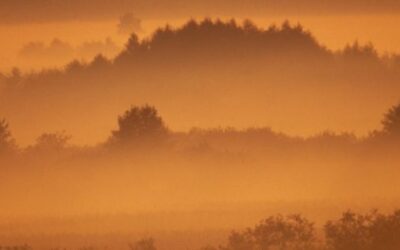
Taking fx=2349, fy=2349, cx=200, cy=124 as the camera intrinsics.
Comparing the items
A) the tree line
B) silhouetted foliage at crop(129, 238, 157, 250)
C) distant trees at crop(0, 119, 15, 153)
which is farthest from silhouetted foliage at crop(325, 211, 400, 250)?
distant trees at crop(0, 119, 15, 153)

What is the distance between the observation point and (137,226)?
6406 centimetres

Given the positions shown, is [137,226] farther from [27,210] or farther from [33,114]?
[33,114]

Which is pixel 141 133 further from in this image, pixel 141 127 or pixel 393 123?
pixel 393 123

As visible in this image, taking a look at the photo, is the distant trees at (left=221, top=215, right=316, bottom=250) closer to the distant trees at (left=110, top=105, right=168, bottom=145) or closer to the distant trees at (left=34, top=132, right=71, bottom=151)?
the distant trees at (left=110, top=105, right=168, bottom=145)

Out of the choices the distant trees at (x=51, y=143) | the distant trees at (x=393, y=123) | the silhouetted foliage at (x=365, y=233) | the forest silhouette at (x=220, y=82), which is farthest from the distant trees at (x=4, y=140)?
the silhouetted foliage at (x=365, y=233)

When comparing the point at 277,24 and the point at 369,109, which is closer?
the point at 369,109

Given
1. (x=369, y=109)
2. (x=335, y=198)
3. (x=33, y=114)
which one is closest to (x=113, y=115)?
(x=33, y=114)

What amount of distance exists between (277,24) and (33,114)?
1721cm

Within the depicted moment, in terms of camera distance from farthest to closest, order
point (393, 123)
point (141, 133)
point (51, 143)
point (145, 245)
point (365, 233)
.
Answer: point (51, 143)
point (141, 133)
point (393, 123)
point (145, 245)
point (365, 233)

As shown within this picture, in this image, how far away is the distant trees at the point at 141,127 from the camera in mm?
88375

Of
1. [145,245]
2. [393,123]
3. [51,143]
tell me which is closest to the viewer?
[145,245]

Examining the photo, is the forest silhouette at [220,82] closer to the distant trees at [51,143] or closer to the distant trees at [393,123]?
the distant trees at [51,143]

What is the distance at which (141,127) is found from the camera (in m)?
88.7

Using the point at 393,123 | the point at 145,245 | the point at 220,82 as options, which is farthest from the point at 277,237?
the point at 220,82
